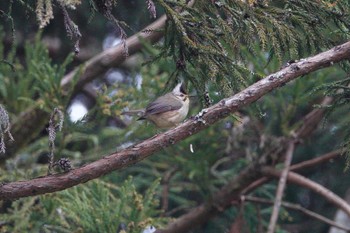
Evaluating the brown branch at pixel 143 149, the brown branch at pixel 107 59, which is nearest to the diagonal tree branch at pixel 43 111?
the brown branch at pixel 107 59

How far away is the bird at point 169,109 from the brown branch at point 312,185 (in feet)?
4.70

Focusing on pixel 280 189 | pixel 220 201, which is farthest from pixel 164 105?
pixel 220 201

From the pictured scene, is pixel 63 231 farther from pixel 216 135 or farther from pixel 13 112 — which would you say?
pixel 216 135

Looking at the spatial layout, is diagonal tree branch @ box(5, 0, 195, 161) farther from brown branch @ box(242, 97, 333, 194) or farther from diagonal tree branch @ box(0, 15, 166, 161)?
brown branch @ box(242, 97, 333, 194)

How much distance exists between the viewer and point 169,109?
178 inches

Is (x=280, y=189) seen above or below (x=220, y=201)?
below

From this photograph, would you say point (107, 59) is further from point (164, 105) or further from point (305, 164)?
point (305, 164)

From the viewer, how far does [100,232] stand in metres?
4.84

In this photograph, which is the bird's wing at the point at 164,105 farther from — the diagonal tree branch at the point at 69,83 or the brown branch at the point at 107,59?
the diagonal tree branch at the point at 69,83

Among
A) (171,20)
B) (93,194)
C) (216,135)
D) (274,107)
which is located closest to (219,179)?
(216,135)

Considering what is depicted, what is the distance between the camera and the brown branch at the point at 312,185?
5.44 metres

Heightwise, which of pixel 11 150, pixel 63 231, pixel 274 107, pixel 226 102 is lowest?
pixel 226 102

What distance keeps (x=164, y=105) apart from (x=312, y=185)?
1694 mm

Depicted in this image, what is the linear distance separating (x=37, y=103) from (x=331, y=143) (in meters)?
2.85
